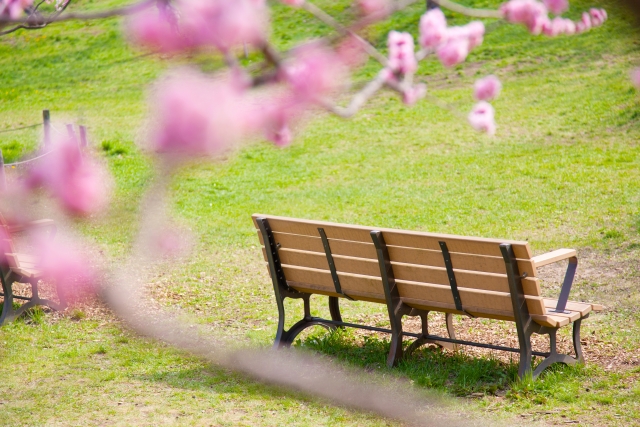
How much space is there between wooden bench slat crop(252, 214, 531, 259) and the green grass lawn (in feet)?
2.33

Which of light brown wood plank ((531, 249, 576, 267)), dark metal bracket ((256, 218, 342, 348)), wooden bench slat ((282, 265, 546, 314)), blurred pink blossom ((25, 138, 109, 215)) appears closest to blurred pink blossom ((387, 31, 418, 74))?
blurred pink blossom ((25, 138, 109, 215))

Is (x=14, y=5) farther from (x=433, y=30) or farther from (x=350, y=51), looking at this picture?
(x=350, y=51)

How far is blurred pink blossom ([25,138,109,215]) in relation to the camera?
1.96 metres

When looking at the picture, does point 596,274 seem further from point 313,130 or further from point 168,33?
point 313,130

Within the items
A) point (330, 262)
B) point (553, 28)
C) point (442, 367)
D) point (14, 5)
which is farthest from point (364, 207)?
point (553, 28)

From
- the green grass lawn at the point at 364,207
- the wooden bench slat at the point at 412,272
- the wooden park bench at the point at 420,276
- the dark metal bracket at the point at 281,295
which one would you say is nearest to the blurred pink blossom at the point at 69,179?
the green grass lawn at the point at 364,207

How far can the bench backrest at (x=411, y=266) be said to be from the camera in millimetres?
4227

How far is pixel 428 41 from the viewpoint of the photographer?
5.10 ft

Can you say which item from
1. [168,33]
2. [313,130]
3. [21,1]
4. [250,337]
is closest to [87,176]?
[21,1]

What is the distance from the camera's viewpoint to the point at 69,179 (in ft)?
6.49

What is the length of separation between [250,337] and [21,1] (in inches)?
142

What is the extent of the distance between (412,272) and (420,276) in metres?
0.05

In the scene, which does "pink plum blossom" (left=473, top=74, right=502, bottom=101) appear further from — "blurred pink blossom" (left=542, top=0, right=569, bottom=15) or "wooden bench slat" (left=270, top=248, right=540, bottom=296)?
"wooden bench slat" (left=270, top=248, right=540, bottom=296)

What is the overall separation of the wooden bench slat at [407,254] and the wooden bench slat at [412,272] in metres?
0.03
